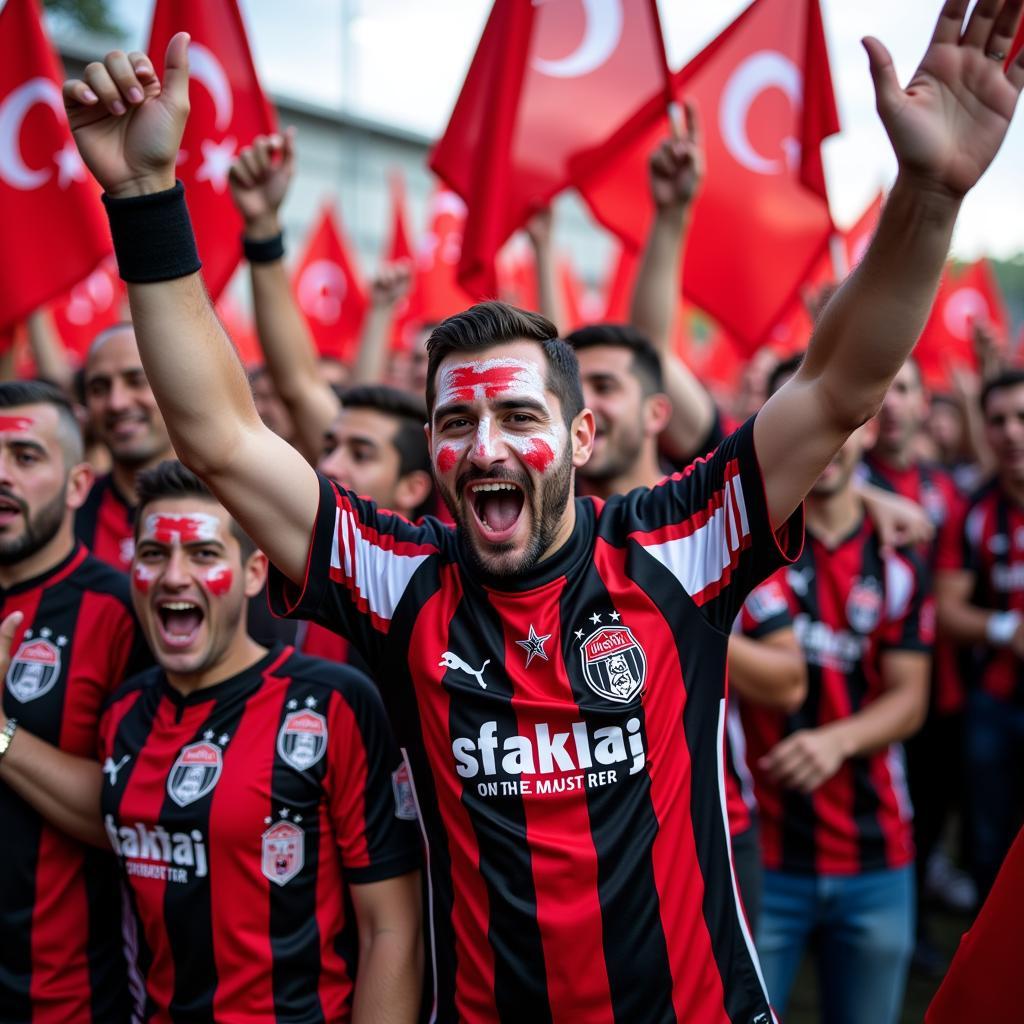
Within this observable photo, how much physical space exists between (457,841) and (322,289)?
733cm

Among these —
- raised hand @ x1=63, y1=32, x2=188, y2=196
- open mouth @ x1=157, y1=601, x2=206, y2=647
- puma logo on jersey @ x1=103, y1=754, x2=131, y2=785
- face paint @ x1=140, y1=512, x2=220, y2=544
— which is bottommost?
puma logo on jersey @ x1=103, y1=754, x2=131, y2=785

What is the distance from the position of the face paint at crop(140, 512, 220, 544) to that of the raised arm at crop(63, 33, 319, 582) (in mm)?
708

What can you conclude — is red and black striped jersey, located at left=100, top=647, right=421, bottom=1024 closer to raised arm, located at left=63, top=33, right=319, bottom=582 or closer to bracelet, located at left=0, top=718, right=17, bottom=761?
bracelet, located at left=0, top=718, right=17, bottom=761

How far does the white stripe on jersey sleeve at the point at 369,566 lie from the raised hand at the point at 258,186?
6.00 feet

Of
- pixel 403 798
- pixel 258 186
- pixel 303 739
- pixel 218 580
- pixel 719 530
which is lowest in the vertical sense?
pixel 403 798

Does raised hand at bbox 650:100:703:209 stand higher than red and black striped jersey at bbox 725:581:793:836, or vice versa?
raised hand at bbox 650:100:703:209

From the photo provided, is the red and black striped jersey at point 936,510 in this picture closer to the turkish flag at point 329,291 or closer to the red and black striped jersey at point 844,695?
the red and black striped jersey at point 844,695

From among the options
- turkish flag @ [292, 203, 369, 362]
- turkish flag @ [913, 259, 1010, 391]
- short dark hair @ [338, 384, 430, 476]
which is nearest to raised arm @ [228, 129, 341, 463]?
short dark hair @ [338, 384, 430, 476]

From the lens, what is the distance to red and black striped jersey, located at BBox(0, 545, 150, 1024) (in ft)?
8.75

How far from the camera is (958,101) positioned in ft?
5.76

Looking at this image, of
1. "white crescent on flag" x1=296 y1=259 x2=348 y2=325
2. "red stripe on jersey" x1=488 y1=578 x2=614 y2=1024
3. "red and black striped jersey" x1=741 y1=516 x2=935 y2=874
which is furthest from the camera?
"white crescent on flag" x1=296 y1=259 x2=348 y2=325

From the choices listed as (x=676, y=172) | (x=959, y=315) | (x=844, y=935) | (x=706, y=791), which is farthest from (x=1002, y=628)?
(x=959, y=315)

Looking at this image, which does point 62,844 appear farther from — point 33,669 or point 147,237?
point 147,237

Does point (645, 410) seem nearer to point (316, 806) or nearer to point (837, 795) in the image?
point (837, 795)
